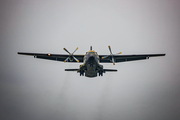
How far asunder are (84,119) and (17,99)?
97.3 ft

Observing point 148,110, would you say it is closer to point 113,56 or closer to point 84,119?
point 84,119

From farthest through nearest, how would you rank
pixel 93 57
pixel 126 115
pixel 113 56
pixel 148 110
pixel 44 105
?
pixel 126 115 < pixel 148 110 < pixel 44 105 < pixel 113 56 < pixel 93 57

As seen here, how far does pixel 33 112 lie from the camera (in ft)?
171

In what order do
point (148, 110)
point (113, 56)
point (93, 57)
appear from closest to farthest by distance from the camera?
point (93, 57), point (113, 56), point (148, 110)

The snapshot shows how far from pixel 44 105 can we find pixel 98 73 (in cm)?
3725

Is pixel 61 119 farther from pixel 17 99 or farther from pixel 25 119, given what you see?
pixel 17 99

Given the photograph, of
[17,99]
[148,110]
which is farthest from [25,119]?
[148,110]

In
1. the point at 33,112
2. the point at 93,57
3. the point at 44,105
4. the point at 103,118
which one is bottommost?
the point at 103,118

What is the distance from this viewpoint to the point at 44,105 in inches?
1969

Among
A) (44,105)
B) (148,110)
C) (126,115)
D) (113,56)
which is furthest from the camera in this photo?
(126,115)

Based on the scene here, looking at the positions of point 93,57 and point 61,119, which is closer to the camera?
point 93,57

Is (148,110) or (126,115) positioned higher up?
(148,110)
